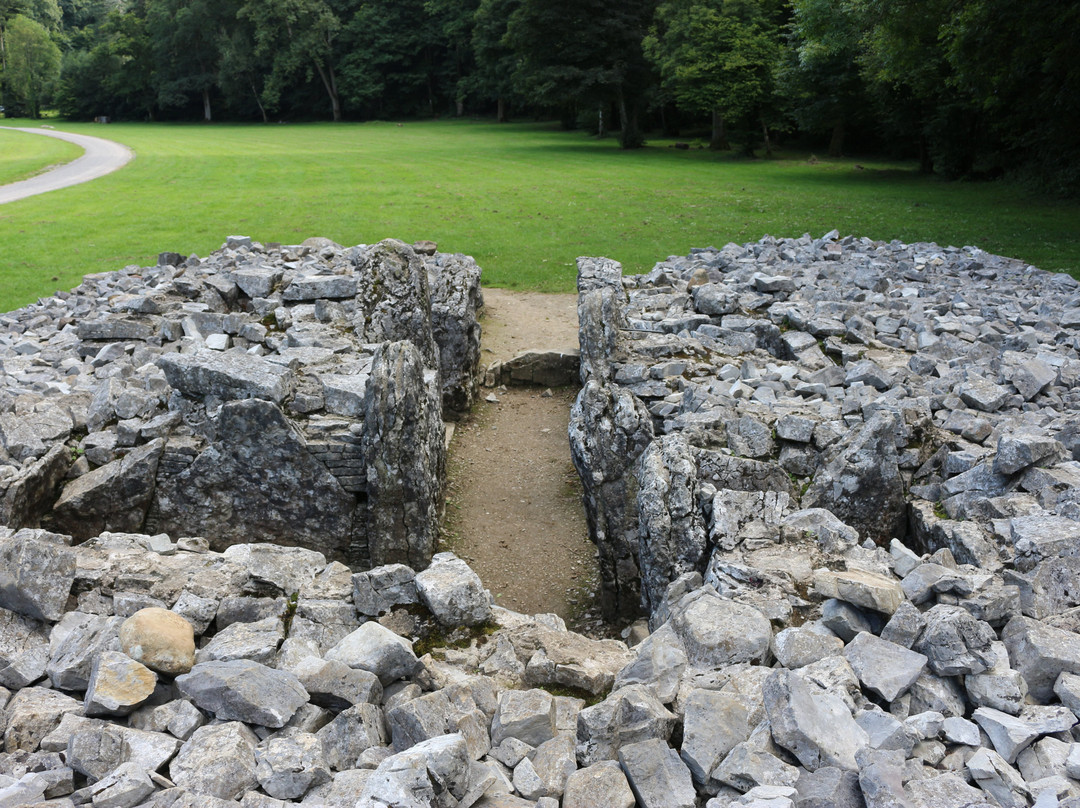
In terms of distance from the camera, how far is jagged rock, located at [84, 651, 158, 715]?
3867 millimetres

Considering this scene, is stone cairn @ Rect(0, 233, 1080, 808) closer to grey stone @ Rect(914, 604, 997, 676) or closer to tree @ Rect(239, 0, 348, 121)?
grey stone @ Rect(914, 604, 997, 676)

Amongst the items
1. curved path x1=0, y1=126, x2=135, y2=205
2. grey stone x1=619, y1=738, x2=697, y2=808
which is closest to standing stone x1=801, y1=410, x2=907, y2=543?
grey stone x1=619, y1=738, x2=697, y2=808

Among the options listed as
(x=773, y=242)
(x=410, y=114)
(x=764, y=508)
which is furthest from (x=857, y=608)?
(x=410, y=114)

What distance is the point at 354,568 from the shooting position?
790 centimetres

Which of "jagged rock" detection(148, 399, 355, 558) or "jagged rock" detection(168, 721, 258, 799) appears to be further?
"jagged rock" detection(148, 399, 355, 558)

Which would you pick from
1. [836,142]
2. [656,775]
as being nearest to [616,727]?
[656,775]

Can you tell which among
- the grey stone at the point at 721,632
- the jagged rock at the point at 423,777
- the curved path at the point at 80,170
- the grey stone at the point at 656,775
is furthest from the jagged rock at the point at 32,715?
the curved path at the point at 80,170

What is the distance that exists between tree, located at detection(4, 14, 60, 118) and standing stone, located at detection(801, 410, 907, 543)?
8098cm

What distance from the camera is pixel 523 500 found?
964 centimetres

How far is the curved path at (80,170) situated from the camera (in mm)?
25781

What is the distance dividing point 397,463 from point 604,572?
2.14m

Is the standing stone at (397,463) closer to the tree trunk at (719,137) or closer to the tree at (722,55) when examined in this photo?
the tree at (722,55)

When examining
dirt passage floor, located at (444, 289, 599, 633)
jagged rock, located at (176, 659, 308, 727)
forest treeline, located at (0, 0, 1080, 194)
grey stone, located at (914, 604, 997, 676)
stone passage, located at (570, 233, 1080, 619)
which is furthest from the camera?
forest treeline, located at (0, 0, 1080, 194)

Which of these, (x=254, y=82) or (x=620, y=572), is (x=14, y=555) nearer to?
(x=620, y=572)
